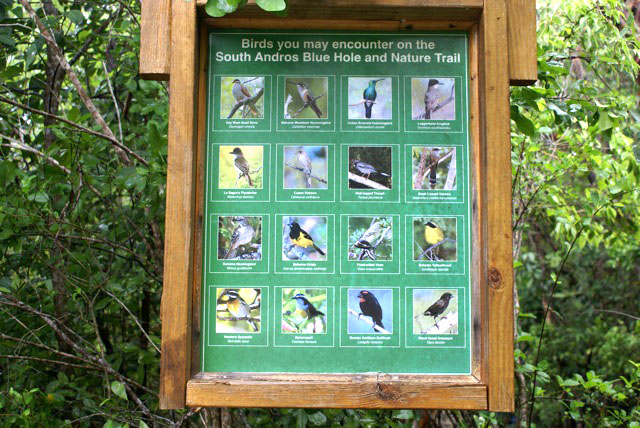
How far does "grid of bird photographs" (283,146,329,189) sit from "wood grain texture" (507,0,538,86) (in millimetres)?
543

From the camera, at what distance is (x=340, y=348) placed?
1641mm

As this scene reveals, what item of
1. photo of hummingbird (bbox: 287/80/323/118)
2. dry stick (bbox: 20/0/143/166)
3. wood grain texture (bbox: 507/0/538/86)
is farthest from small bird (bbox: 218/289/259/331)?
dry stick (bbox: 20/0/143/166)

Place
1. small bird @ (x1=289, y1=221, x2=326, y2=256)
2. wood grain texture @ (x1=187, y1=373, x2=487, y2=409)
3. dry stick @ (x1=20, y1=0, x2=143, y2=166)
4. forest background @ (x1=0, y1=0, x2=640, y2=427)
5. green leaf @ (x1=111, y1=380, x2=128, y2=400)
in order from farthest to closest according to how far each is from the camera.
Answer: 1. dry stick @ (x1=20, y1=0, x2=143, y2=166)
2. forest background @ (x1=0, y1=0, x2=640, y2=427)
3. green leaf @ (x1=111, y1=380, x2=128, y2=400)
4. small bird @ (x1=289, y1=221, x2=326, y2=256)
5. wood grain texture @ (x1=187, y1=373, x2=487, y2=409)

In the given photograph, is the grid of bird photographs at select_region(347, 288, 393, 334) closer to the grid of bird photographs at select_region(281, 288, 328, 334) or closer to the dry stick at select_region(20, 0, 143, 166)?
the grid of bird photographs at select_region(281, 288, 328, 334)

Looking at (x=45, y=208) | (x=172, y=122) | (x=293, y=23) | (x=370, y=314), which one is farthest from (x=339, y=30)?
(x=45, y=208)

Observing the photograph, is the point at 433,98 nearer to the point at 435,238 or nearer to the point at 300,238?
the point at 435,238

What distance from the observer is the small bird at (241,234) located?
1.67 meters

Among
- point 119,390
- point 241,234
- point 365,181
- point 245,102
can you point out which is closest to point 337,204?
point 365,181

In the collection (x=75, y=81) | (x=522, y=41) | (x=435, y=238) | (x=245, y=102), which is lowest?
(x=435, y=238)

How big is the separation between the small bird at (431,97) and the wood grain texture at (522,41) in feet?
0.64

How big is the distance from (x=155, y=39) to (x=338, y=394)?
1.02m

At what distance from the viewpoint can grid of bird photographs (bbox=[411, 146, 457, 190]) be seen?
5.52ft

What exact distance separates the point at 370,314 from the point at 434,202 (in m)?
0.34

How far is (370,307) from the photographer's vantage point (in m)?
1.66
